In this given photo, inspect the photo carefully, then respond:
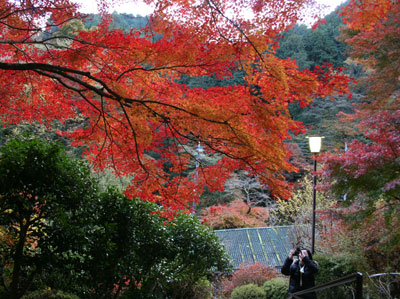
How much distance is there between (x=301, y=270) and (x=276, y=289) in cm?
277

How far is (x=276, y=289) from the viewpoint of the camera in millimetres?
6988

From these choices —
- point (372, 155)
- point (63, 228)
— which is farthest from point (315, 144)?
point (63, 228)

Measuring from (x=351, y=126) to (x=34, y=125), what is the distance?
14.1m

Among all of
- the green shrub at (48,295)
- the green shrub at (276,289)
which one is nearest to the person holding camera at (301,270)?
the green shrub at (276,289)

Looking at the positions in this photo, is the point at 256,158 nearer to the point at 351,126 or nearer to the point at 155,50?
the point at 155,50

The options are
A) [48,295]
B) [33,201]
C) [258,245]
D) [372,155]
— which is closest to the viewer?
[33,201]

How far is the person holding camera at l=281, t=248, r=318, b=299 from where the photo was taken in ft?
14.7

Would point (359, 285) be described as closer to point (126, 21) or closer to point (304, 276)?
point (304, 276)

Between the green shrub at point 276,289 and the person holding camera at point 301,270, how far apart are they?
2.36 m

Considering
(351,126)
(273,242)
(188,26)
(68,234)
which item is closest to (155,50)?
(188,26)

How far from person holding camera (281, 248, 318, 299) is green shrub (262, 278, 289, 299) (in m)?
2.36

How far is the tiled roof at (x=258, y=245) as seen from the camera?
1066cm

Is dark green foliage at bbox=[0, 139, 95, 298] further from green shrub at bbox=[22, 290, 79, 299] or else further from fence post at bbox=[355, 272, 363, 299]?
fence post at bbox=[355, 272, 363, 299]

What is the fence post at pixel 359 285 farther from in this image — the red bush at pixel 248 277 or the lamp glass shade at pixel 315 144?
the red bush at pixel 248 277
